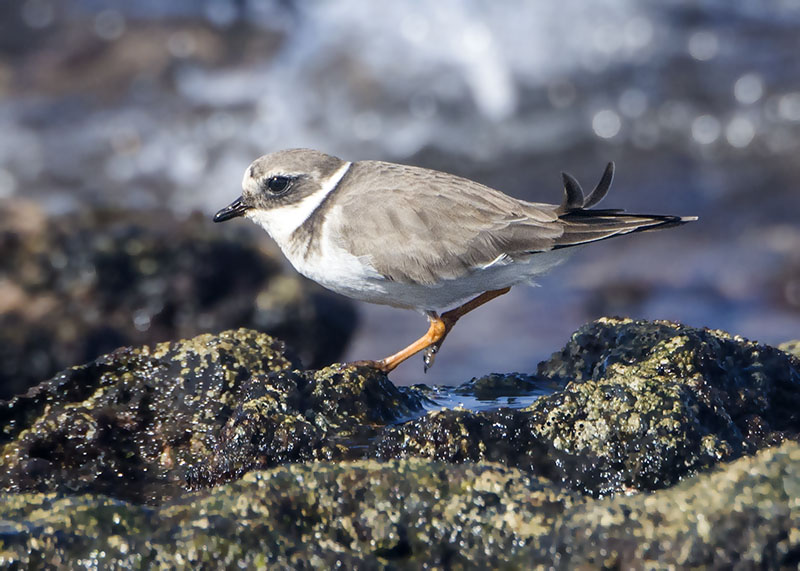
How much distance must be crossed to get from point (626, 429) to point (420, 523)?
1310 millimetres

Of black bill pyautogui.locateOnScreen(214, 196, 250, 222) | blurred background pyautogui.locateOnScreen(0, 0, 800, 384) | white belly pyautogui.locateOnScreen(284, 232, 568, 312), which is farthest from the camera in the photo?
blurred background pyautogui.locateOnScreen(0, 0, 800, 384)

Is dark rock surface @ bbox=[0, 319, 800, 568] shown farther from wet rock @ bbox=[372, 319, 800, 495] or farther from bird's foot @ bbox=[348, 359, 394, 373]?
bird's foot @ bbox=[348, 359, 394, 373]

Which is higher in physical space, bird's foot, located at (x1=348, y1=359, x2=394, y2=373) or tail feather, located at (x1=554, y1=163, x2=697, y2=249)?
tail feather, located at (x1=554, y1=163, x2=697, y2=249)

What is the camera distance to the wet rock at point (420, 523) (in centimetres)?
286

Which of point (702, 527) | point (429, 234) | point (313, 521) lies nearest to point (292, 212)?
point (429, 234)

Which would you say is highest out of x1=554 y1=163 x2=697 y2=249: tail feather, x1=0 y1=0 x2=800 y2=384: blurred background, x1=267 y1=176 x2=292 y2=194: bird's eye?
x1=267 y1=176 x2=292 y2=194: bird's eye

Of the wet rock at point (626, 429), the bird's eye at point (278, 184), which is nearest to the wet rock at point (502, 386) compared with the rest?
the wet rock at point (626, 429)

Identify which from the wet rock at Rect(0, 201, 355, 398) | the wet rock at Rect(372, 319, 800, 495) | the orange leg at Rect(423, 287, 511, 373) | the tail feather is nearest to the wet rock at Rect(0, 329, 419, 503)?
the wet rock at Rect(372, 319, 800, 495)

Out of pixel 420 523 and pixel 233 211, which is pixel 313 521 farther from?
pixel 233 211

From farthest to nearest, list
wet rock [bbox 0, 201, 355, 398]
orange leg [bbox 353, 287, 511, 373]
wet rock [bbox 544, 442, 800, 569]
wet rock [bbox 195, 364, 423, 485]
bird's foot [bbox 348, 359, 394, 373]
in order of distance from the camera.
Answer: wet rock [bbox 0, 201, 355, 398] → orange leg [bbox 353, 287, 511, 373] → bird's foot [bbox 348, 359, 394, 373] → wet rock [bbox 195, 364, 423, 485] → wet rock [bbox 544, 442, 800, 569]

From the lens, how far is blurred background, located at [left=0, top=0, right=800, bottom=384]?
14.5 meters

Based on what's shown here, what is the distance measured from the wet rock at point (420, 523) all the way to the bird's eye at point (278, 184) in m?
3.17

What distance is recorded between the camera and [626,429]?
413cm

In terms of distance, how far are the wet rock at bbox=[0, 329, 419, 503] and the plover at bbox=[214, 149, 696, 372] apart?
768 mm
